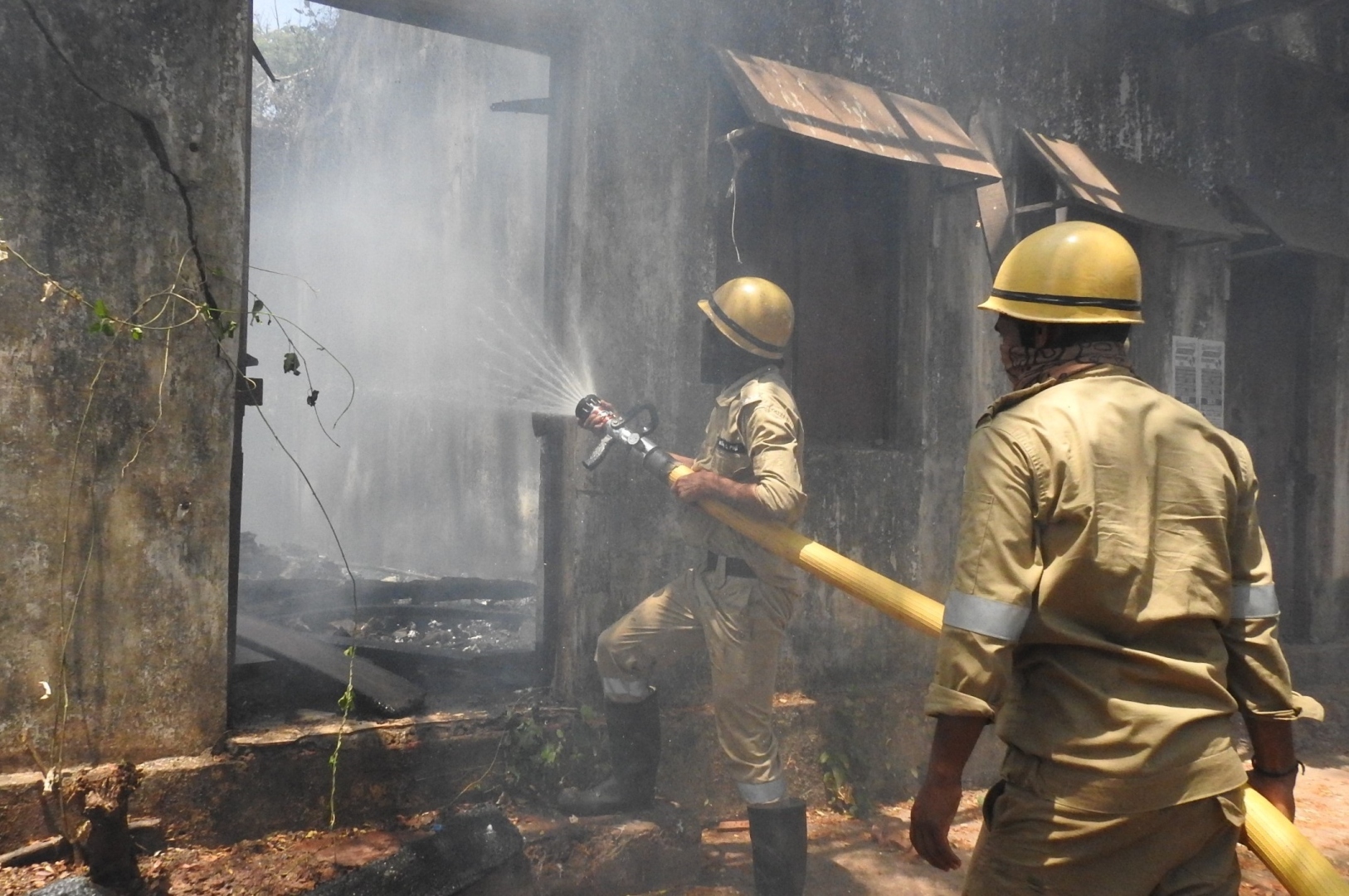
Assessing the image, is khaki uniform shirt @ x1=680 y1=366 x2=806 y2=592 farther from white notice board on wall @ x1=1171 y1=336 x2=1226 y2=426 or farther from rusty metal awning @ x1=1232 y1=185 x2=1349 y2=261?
rusty metal awning @ x1=1232 y1=185 x2=1349 y2=261

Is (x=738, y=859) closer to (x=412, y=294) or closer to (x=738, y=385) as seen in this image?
(x=738, y=385)

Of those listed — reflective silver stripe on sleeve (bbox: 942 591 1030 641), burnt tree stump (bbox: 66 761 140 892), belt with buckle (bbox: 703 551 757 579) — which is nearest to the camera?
reflective silver stripe on sleeve (bbox: 942 591 1030 641)

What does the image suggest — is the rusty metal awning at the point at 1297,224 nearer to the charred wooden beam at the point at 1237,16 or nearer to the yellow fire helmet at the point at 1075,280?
the charred wooden beam at the point at 1237,16

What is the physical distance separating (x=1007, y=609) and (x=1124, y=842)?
0.54 m

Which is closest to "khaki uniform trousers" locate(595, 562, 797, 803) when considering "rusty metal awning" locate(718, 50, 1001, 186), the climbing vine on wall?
the climbing vine on wall

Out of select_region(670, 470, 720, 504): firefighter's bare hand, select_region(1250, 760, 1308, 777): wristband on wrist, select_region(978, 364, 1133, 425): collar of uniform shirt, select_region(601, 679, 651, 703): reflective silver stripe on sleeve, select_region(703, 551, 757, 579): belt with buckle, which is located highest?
select_region(978, 364, 1133, 425): collar of uniform shirt

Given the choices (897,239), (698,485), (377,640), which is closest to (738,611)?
(698,485)

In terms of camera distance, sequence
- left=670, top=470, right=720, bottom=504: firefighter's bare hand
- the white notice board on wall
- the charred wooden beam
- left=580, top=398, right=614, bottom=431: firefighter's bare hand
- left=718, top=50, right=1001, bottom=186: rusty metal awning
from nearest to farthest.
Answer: left=670, top=470, right=720, bottom=504: firefighter's bare hand
left=580, top=398, right=614, bottom=431: firefighter's bare hand
left=718, top=50, right=1001, bottom=186: rusty metal awning
the charred wooden beam
the white notice board on wall

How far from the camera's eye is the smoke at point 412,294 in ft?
30.4

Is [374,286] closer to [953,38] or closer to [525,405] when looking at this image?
[525,405]

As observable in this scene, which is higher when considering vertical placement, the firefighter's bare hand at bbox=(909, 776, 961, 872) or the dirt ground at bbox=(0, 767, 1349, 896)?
the firefighter's bare hand at bbox=(909, 776, 961, 872)

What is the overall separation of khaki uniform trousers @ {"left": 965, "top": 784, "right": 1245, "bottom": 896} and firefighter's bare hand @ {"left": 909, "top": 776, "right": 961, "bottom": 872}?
5.8 inches

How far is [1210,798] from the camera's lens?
2.00 m

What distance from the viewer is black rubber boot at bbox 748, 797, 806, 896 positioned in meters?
3.83
